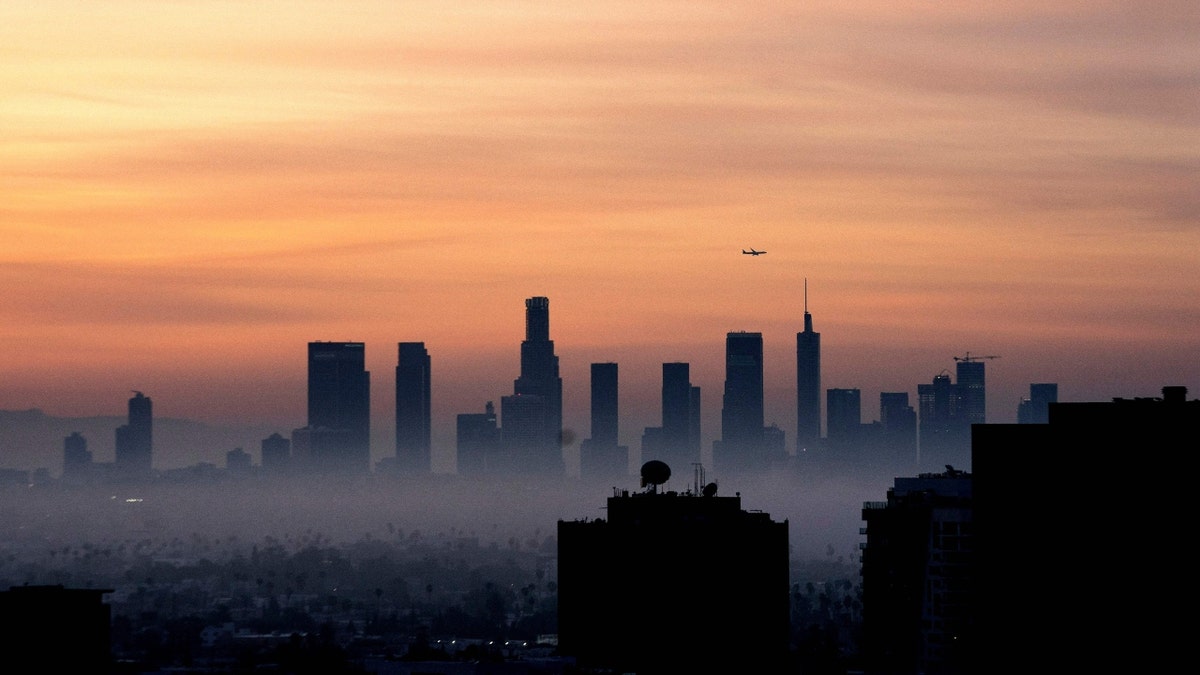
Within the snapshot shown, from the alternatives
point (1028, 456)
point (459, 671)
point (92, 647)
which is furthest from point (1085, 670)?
point (92, 647)

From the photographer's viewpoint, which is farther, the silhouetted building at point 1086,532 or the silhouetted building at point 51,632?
the silhouetted building at point 1086,532

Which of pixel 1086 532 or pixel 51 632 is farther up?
pixel 1086 532

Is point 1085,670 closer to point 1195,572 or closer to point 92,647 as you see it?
point 1195,572

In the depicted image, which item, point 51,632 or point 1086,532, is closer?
point 51,632

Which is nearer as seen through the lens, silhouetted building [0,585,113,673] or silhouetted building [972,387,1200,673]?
silhouetted building [0,585,113,673]
